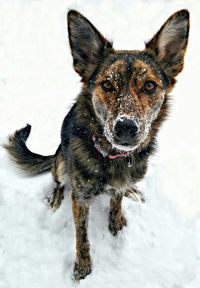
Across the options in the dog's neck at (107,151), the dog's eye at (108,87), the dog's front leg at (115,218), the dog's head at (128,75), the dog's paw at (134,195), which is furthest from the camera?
the dog's paw at (134,195)

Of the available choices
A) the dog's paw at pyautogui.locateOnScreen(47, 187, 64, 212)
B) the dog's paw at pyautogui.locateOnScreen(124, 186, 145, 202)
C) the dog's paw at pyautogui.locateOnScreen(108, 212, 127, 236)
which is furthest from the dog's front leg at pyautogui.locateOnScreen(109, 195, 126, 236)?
the dog's paw at pyautogui.locateOnScreen(47, 187, 64, 212)

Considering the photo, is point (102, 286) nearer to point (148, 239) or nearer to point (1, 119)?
point (148, 239)

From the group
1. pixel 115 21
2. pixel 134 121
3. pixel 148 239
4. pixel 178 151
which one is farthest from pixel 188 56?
pixel 134 121

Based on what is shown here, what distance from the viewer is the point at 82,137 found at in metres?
3.30

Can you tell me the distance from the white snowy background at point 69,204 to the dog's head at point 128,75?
49cm

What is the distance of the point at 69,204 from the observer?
13.1 ft

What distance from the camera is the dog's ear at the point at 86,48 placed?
3074 mm

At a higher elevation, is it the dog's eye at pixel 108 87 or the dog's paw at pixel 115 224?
the dog's eye at pixel 108 87

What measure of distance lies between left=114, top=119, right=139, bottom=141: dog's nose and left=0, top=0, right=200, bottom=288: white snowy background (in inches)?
34.2

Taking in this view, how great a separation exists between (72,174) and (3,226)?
1001mm

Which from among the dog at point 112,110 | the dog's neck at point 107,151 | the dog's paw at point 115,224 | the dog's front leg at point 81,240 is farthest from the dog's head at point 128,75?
the dog's paw at point 115,224

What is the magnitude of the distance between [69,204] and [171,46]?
6.35 feet

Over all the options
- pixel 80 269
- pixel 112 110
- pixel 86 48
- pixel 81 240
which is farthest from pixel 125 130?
pixel 80 269

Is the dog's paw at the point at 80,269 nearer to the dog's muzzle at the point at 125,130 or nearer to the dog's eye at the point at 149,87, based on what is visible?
the dog's muzzle at the point at 125,130
